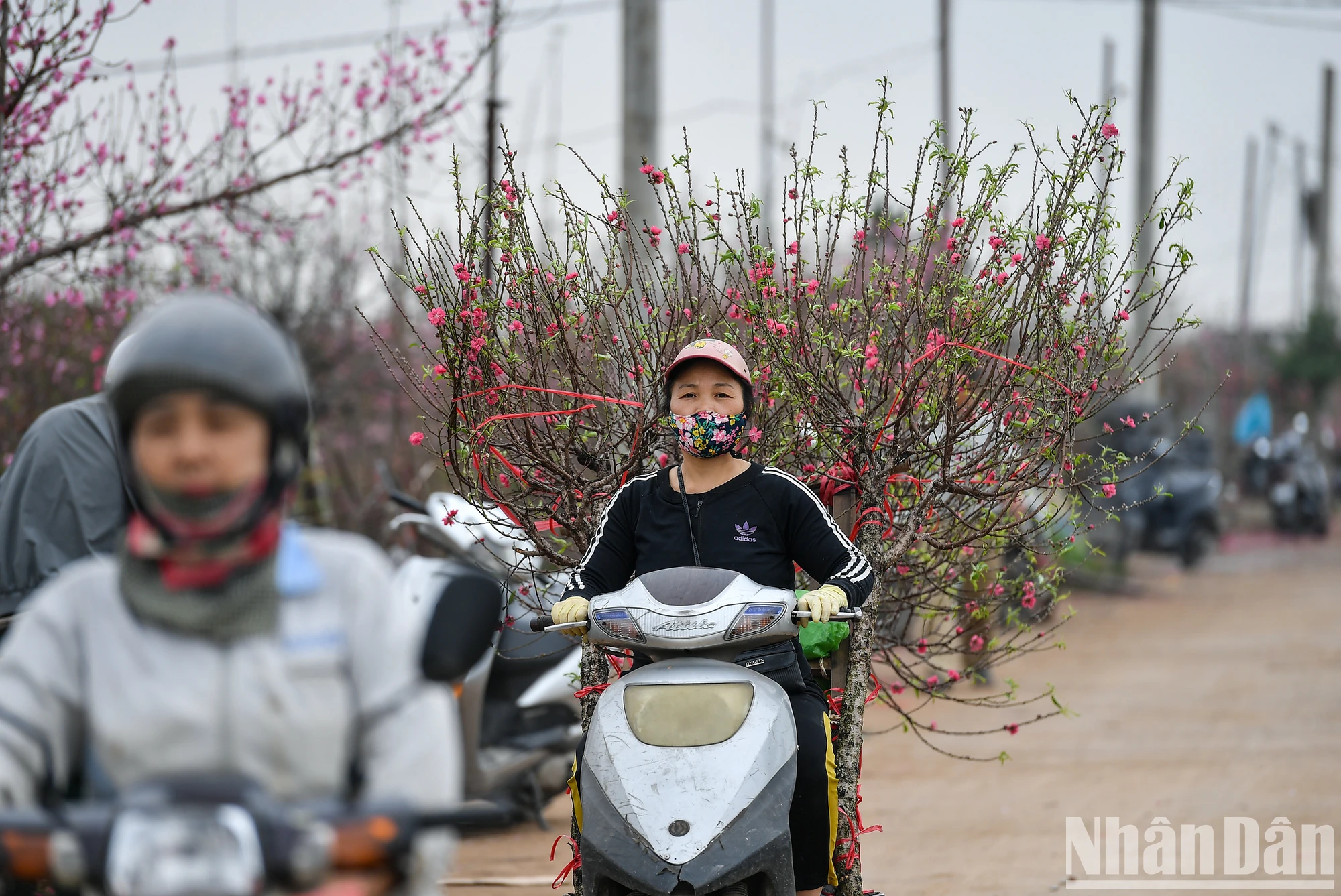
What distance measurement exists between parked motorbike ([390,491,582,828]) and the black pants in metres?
2.52

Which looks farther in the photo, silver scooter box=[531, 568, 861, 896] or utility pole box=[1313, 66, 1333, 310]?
utility pole box=[1313, 66, 1333, 310]

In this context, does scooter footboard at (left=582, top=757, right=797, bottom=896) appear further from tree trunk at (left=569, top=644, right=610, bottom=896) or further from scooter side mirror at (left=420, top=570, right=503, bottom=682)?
scooter side mirror at (left=420, top=570, right=503, bottom=682)

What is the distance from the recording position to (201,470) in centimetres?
204

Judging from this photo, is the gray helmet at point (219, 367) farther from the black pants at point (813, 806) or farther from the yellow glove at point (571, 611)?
the black pants at point (813, 806)

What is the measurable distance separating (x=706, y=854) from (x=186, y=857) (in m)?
1.96

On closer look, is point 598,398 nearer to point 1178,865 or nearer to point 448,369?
point 448,369

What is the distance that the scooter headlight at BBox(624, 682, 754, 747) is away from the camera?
3828mm

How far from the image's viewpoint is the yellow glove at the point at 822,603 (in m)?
3.83

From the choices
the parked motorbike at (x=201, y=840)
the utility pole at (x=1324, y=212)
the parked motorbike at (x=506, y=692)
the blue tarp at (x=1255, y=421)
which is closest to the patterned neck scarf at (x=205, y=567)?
the parked motorbike at (x=201, y=840)

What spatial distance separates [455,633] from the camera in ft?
7.06

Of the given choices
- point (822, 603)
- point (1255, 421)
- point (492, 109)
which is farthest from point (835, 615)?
point (1255, 421)

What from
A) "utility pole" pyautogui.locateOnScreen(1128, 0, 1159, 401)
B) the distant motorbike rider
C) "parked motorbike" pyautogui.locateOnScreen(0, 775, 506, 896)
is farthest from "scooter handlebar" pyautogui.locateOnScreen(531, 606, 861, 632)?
"utility pole" pyautogui.locateOnScreen(1128, 0, 1159, 401)

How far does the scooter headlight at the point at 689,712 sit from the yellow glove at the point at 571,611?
28 cm

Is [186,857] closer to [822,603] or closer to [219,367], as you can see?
[219,367]
